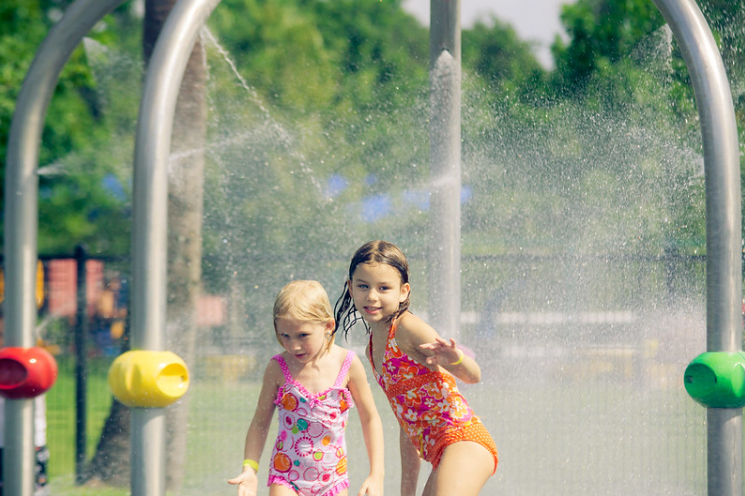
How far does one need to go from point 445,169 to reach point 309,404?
2.03m

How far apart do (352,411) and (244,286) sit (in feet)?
4.70

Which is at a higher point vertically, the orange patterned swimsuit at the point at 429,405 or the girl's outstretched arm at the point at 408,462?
the orange patterned swimsuit at the point at 429,405

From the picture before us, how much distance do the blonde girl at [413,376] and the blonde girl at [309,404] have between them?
0.12 metres

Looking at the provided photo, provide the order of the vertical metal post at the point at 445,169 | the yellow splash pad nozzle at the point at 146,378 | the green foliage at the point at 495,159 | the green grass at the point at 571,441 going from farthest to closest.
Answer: the green foliage at the point at 495,159, the green grass at the point at 571,441, the vertical metal post at the point at 445,169, the yellow splash pad nozzle at the point at 146,378

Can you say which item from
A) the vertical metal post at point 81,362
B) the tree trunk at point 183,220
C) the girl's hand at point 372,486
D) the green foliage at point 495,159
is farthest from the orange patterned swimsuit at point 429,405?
the vertical metal post at point 81,362

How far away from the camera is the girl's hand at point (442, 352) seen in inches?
121

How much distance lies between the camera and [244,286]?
749 centimetres

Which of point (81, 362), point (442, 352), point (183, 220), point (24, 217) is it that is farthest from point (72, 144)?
point (442, 352)

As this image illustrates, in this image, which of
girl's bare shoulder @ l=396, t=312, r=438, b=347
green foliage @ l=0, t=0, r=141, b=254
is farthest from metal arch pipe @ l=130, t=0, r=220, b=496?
green foliage @ l=0, t=0, r=141, b=254

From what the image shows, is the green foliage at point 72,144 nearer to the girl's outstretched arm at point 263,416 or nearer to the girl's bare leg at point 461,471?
the girl's outstretched arm at point 263,416

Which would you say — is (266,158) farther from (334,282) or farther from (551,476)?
(551,476)

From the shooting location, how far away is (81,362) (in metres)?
6.96

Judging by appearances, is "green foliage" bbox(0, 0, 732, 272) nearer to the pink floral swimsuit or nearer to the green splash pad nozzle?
the pink floral swimsuit

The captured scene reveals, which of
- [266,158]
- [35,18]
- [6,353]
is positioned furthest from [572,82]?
[35,18]
